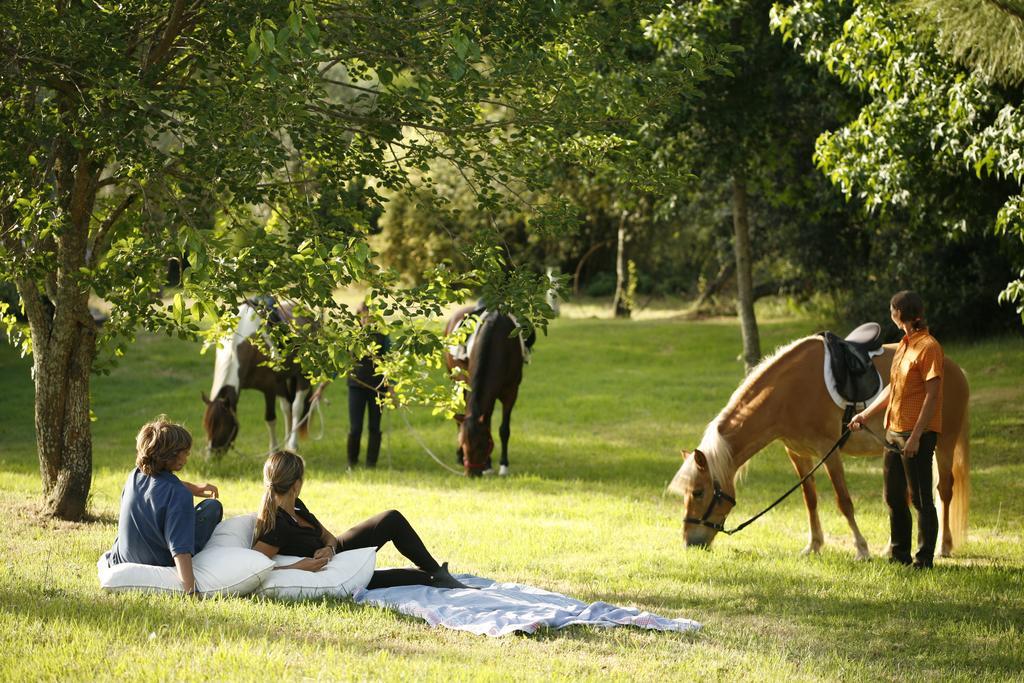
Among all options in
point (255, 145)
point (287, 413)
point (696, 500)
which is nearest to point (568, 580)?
point (696, 500)

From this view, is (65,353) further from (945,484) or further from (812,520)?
(945,484)

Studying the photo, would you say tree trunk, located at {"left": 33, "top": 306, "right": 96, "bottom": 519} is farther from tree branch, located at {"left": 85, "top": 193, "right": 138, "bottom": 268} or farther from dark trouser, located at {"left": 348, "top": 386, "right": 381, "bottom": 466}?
dark trouser, located at {"left": 348, "top": 386, "right": 381, "bottom": 466}

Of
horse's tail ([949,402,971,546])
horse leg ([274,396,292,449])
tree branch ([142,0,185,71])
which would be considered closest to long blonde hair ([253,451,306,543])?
tree branch ([142,0,185,71])

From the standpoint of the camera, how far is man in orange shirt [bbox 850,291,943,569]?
707 cm

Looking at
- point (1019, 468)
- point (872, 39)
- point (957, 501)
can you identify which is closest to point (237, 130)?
point (957, 501)

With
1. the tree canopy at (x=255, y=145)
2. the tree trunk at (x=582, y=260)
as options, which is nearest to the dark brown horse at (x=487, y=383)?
the tree canopy at (x=255, y=145)

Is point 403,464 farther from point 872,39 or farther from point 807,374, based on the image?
point 872,39

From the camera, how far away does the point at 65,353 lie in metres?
8.42

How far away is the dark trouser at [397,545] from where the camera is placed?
6445mm

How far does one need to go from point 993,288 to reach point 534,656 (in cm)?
1754

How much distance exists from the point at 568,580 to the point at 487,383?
5.25 meters

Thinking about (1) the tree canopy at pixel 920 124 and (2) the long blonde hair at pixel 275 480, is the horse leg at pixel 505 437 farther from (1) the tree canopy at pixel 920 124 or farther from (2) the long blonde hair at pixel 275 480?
(2) the long blonde hair at pixel 275 480

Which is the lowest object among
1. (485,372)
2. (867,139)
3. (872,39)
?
(485,372)

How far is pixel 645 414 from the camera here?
59.2ft
